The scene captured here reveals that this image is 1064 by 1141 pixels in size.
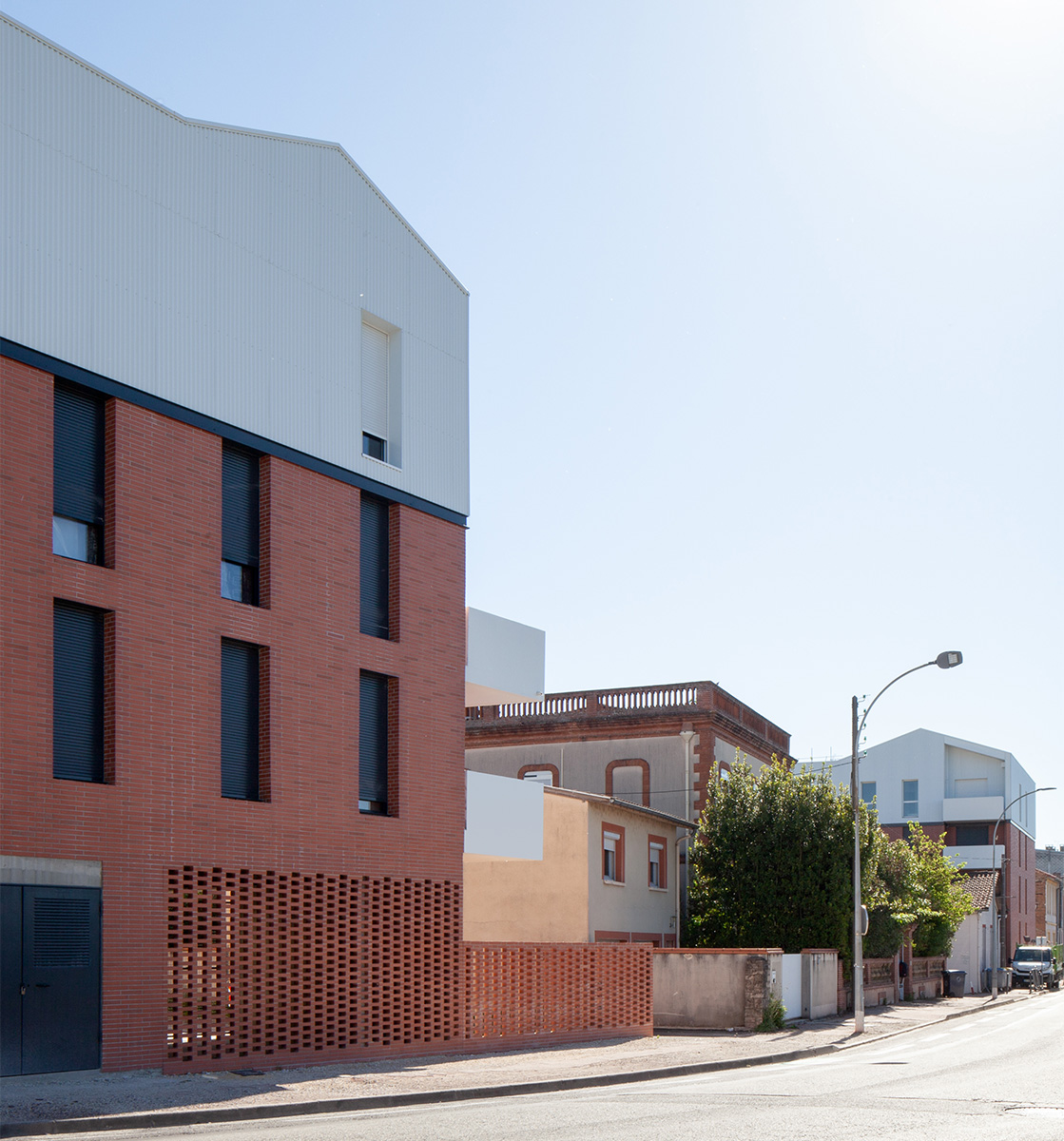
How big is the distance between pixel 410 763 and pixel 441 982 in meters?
3.79

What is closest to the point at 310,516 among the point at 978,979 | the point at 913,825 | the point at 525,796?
the point at 525,796

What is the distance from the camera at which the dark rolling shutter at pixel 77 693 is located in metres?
18.4

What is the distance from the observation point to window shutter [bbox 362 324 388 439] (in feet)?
81.6

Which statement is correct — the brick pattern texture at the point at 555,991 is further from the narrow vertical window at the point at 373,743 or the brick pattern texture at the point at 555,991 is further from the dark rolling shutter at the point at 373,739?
the dark rolling shutter at the point at 373,739

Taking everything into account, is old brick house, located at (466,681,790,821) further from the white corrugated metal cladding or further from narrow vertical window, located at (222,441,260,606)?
narrow vertical window, located at (222,441,260,606)

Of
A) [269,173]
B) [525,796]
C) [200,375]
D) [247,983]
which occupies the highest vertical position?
[269,173]

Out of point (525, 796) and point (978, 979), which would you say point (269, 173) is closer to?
point (525, 796)

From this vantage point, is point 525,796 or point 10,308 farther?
point 525,796

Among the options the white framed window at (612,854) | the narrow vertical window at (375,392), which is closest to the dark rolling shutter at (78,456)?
the narrow vertical window at (375,392)

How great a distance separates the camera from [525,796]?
1096 inches

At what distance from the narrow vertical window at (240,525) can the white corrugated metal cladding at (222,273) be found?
579mm

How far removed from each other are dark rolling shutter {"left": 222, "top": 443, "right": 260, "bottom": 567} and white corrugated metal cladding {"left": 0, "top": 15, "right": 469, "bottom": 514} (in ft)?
1.77

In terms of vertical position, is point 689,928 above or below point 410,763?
below

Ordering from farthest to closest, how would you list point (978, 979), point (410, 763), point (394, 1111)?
point (978, 979) < point (410, 763) < point (394, 1111)
